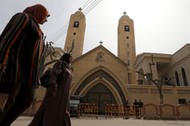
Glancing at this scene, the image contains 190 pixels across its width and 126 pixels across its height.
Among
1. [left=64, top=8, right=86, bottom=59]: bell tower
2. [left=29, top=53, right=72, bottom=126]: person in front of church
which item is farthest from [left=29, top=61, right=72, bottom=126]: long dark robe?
[left=64, top=8, right=86, bottom=59]: bell tower

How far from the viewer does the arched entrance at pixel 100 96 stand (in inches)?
712

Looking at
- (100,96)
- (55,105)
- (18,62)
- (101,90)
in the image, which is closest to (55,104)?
(55,105)

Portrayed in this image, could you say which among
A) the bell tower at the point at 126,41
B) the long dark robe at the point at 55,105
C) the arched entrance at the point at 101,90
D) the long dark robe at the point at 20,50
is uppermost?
the bell tower at the point at 126,41

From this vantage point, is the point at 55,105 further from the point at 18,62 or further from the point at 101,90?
the point at 101,90

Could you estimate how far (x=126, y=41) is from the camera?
33.2 meters

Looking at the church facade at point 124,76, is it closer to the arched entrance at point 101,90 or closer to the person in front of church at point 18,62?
the arched entrance at point 101,90

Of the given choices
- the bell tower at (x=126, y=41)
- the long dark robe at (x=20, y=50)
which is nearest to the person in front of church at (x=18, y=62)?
the long dark robe at (x=20, y=50)

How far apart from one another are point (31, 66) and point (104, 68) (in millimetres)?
18234

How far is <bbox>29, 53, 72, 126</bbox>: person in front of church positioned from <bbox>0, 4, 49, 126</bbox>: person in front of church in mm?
472

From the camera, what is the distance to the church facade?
59.0ft

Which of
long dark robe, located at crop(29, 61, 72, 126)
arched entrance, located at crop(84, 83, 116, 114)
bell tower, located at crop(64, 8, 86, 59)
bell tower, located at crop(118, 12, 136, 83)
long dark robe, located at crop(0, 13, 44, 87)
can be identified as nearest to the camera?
long dark robe, located at crop(0, 13, 44, 87)

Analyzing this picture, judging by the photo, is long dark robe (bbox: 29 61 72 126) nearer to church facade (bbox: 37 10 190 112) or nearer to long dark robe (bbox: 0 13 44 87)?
long dark robe (bbox: 0 13 44 87)

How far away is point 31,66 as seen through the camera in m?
1.80

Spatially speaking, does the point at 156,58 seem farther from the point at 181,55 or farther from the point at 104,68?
the point at 104,68
